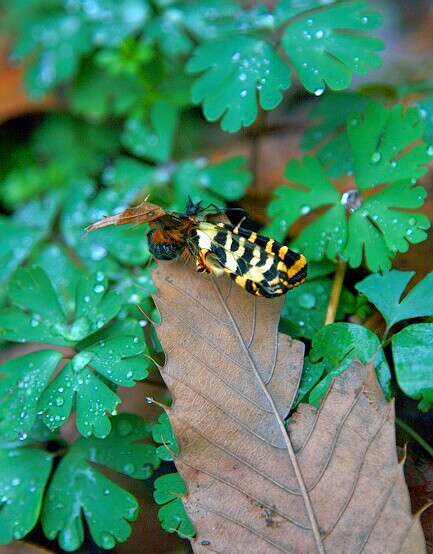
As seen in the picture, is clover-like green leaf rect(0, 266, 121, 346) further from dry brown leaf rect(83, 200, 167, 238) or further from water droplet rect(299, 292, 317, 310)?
water droplet rect(299, 292, 317, 310)

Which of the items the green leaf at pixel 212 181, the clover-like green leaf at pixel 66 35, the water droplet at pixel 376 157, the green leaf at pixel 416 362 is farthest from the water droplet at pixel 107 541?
the clover-like green leaf at pixel 66 35

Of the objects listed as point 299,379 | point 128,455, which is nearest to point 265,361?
point 299,379

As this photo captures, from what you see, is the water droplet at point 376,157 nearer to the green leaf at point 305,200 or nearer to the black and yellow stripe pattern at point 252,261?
the green leaf at point 305,200

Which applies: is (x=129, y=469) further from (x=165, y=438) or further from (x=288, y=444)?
(x=288, y=444)

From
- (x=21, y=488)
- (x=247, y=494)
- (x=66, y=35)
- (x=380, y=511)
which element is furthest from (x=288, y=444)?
(x=66, y=35)

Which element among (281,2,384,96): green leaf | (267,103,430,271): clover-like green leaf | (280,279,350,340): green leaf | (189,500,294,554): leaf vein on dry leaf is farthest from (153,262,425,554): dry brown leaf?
(281,2,384,96): green leaf

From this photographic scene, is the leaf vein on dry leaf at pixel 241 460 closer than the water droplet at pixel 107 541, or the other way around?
the leaf vein on dry leaf at pixel 241 460
